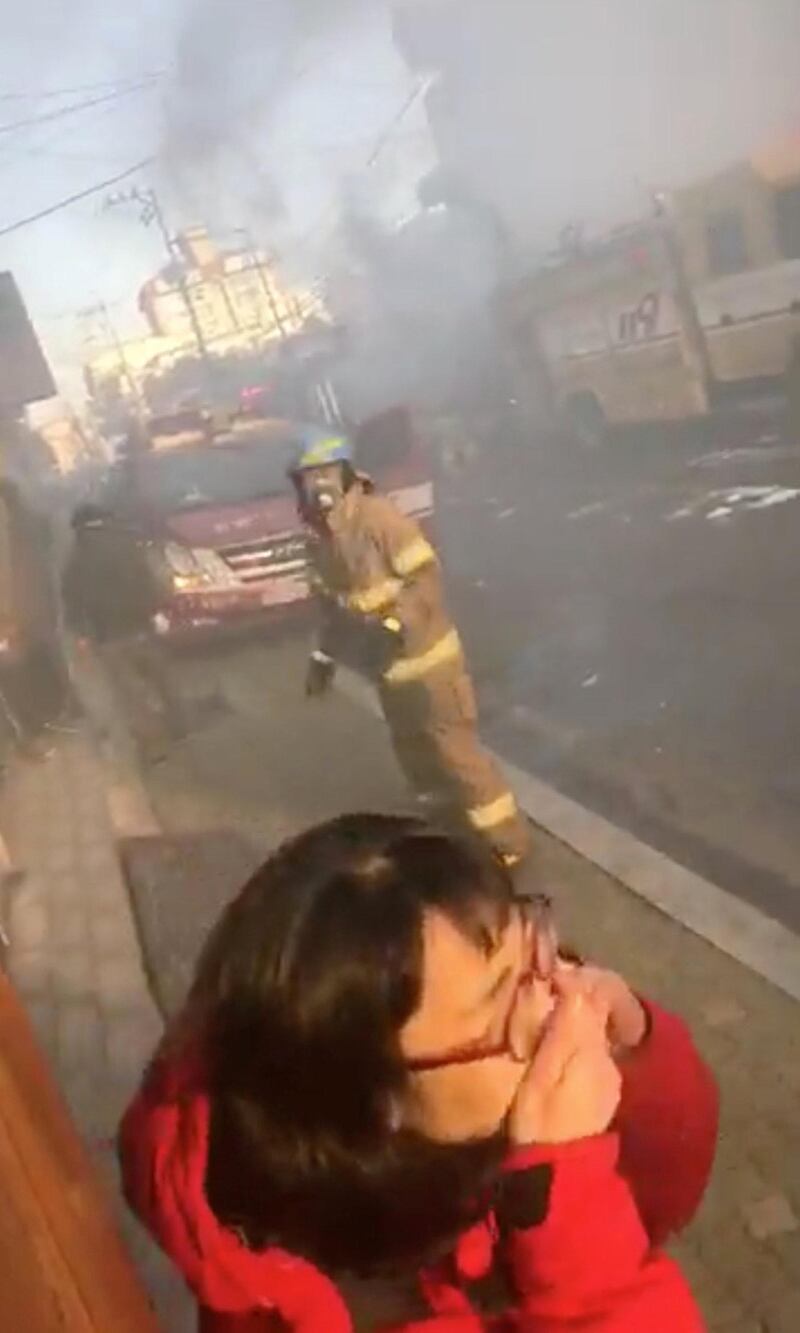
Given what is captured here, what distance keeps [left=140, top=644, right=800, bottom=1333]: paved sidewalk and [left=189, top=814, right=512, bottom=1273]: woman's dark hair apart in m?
0.69

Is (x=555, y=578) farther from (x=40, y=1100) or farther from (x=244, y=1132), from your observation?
(x=244, y=1132)

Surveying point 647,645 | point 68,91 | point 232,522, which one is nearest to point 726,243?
point 647,645

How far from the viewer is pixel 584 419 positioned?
116 inches

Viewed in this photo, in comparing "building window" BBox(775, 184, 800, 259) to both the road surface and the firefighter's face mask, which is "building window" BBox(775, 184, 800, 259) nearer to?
the road surface

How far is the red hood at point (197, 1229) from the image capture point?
2.03 ft

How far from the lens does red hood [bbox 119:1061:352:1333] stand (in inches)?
24.3

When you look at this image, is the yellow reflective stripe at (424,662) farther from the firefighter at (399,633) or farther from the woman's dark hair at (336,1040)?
the woman's dark hair at (336,1040)

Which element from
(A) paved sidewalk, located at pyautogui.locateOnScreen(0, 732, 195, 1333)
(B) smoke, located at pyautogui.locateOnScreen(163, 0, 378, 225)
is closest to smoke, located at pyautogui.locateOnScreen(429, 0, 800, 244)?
(B) smoke, located at pyautogui.locateOnScreen(163, 0, 378, 225)

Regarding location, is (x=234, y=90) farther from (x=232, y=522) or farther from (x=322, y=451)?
(x=232, y=522)

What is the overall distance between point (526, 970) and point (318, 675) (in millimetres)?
1212

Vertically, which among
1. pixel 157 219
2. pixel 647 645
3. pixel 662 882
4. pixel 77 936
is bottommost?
pixel 662 882

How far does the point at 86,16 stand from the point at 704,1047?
1.49m

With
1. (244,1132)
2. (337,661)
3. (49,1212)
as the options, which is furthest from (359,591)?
(244,1132)

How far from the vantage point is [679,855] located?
2240mm
